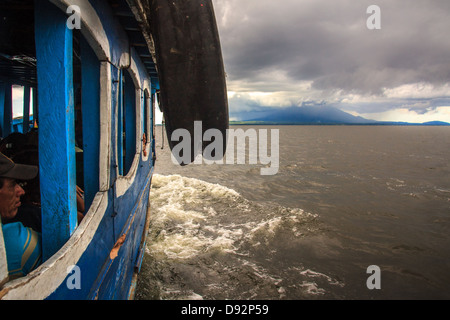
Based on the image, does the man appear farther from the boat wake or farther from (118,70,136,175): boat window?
the boat wake

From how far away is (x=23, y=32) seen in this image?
309cm

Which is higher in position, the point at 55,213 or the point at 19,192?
the point at 19,192

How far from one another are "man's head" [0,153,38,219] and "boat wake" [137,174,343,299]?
153 inches

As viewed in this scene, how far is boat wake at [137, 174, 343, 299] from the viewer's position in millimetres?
5262

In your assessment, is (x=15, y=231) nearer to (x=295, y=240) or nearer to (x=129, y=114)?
(x=129, y=114)

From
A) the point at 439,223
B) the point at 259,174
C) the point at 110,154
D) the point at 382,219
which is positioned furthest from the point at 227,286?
the point at 259,174

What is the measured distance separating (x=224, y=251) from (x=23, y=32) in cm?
565

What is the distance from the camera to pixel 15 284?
128 centimetres

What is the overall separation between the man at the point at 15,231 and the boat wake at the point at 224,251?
373cm

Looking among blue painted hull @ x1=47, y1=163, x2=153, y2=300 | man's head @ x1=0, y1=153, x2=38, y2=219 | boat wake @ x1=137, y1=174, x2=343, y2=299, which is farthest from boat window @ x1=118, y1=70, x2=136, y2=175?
man's head @ x1=0, y1=153, x2=38, y2=219

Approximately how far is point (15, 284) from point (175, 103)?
125cm

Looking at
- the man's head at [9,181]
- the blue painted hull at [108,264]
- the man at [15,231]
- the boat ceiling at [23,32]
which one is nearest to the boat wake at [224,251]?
the blue painted hull at [108,264]

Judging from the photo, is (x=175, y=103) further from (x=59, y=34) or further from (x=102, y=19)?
(x=102, y=19)

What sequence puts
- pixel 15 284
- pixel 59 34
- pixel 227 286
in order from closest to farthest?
pixel 15 284, pixel 59 34, pixel 227 286
